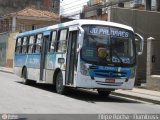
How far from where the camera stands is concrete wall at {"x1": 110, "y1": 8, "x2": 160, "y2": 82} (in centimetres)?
2998

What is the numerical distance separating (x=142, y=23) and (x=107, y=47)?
43.0 feet

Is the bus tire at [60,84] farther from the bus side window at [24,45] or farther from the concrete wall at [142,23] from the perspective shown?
the concrete wall at [142,23]

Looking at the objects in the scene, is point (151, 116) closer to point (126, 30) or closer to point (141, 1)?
point (126, 30)

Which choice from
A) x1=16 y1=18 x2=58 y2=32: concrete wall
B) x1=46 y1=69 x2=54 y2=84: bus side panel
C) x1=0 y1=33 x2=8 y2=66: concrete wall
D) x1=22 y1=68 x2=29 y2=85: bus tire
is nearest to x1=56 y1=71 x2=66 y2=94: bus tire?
x1=46 y1=69 x2=54 y2=84: bus side panel

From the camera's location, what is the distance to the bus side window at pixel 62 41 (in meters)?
20.2

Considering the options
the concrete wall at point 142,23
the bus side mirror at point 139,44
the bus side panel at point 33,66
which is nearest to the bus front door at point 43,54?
the bus side panel at point 33,66

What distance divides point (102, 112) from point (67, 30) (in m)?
6.41

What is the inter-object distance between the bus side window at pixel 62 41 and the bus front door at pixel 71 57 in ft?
1.86

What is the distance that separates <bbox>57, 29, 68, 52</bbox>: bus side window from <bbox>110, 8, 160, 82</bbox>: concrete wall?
31.0ft

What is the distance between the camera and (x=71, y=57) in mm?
19250

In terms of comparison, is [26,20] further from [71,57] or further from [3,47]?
[71,57]

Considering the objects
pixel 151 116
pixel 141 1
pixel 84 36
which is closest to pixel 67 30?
pixel 84 36

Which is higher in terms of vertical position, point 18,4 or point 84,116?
point 18,4

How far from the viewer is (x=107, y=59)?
18.5 meters
